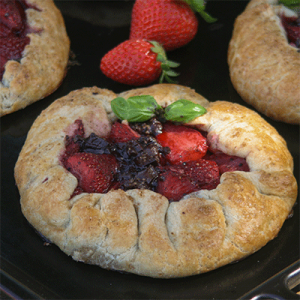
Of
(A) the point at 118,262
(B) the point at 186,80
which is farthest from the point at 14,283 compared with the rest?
(B) the point at 186,80

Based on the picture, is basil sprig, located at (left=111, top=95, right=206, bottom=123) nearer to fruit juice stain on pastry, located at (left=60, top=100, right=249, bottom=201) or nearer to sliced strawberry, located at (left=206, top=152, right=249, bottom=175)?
fruit juice stain on pastry, located at (left=60, top=100, right=249, bottom=201)

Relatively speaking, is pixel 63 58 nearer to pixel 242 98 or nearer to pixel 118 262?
pixel 242 98

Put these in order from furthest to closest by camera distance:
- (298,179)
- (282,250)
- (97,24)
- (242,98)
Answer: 1. (97,24)
2. (242,98)
3. (298,179)
4. (282,250)

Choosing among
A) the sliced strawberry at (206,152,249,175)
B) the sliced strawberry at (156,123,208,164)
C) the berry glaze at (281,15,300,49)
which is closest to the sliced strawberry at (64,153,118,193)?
the sliced strawberry at (156,123,208,164)

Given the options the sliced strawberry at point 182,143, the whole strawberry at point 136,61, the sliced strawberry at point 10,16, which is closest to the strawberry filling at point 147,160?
the sliced strawberry at point 182,143

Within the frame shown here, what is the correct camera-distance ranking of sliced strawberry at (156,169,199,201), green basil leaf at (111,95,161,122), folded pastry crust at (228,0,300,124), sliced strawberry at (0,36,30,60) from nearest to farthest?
sliced strawberry at (156,169,199,201)
green basil leaf at (111,95,161,122)
folded pastry crust at (228,0,300,124)
sliced strawberry at (0,36,30,60)

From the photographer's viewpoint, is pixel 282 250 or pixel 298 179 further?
pixel 298 179

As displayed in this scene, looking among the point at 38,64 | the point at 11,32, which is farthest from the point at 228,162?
the point at 11,32
